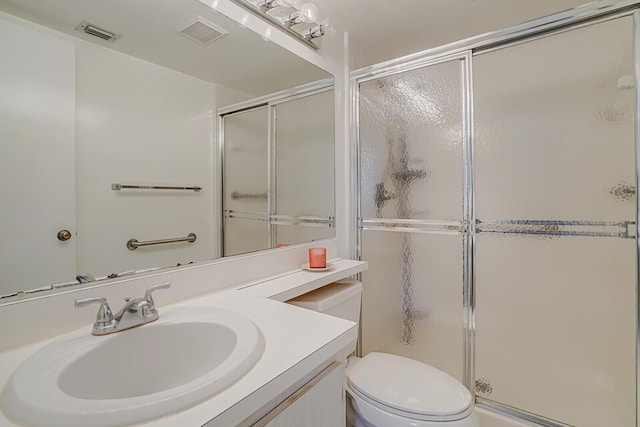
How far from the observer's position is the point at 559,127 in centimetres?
142

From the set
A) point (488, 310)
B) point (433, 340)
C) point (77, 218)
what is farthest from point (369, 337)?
point (77, 218)

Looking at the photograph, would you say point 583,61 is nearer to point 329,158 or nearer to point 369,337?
point 329,158

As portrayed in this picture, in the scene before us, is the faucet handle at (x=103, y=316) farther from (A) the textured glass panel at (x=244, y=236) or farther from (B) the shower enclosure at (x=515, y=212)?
(B) the shower enclosure at (x=515, y=212)

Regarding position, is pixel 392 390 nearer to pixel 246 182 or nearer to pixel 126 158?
pixel 246 182

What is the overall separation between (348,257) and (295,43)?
1160 millimetres

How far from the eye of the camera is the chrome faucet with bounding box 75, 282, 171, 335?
72 cm

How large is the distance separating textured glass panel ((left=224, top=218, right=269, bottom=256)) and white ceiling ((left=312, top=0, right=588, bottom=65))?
3.88 ft

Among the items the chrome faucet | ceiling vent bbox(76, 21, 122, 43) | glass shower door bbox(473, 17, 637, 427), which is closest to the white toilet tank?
the chrome faucet

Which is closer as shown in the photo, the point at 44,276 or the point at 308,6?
the point at 44,276

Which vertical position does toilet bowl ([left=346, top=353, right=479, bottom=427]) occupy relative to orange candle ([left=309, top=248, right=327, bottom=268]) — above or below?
below

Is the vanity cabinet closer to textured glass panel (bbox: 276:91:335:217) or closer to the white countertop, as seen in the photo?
the white countertop

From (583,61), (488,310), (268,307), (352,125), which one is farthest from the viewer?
Answer: (352,125)

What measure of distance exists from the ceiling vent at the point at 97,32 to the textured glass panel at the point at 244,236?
666 millimetres

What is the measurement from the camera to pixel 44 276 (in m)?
0.77
